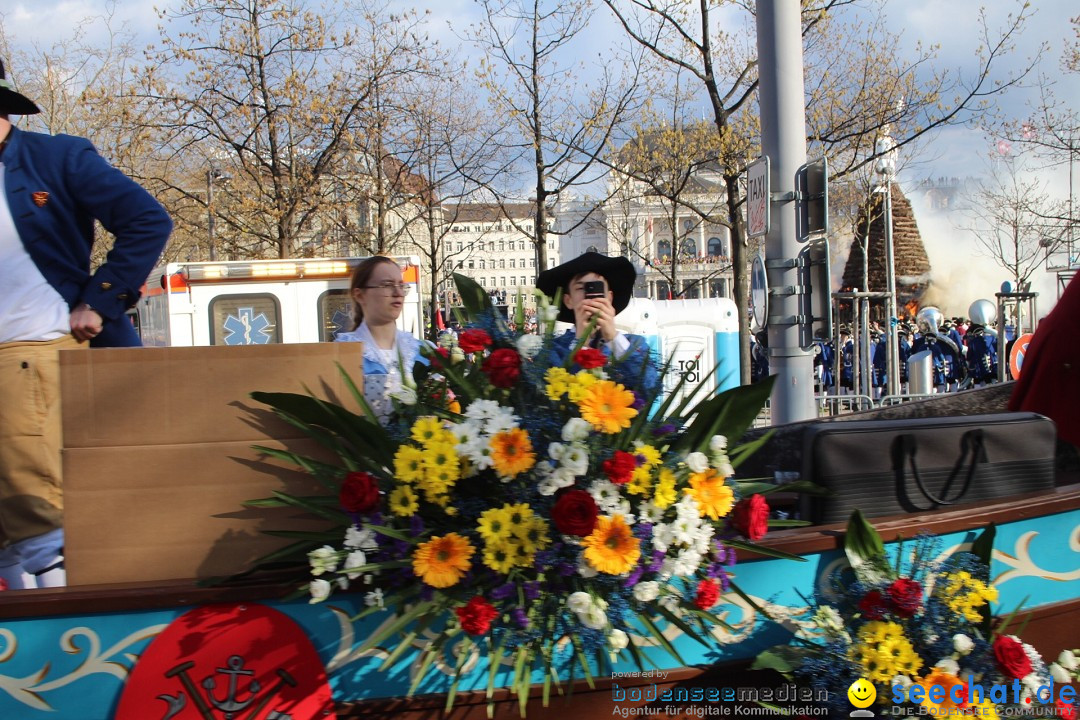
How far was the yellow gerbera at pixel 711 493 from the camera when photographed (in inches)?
78.5

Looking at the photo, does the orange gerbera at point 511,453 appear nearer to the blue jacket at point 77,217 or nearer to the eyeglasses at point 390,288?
the blue jacket at point 77,217

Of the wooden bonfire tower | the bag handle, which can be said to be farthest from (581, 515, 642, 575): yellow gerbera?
the wooden bonfire tower

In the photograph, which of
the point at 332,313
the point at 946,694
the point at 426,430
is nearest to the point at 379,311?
the point at 426,430

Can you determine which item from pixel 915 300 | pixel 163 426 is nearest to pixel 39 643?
pixel 163 426

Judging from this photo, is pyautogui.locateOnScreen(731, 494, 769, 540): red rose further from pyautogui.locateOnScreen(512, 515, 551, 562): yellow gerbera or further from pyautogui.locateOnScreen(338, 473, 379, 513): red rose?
pyautogui.locateOnScreen(338, 473, 379, 513): red rose

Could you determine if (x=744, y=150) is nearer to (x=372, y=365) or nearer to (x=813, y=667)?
(x=372, y=365)

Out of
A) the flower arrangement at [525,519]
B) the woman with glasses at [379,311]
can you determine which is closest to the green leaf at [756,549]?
the flower arrangement at [525,519]

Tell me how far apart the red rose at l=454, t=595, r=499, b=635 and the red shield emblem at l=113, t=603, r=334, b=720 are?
1.25 ft

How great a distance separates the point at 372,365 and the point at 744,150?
36.6ft

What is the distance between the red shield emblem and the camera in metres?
1.93

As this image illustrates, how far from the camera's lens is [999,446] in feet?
8.45

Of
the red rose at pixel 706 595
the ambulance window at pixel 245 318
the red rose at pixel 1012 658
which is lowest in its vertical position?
the red rose at pixel 1012 658

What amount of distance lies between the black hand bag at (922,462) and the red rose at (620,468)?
740 mm

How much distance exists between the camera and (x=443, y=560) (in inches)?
75.0
